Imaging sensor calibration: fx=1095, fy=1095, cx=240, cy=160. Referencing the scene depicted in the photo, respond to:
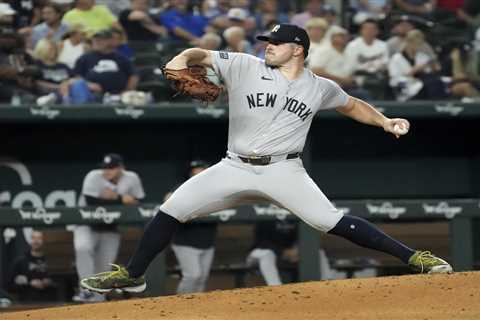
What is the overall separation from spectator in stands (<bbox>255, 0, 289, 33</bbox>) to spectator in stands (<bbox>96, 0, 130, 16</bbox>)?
4.22ft

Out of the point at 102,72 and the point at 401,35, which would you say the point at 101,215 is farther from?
the point at 401,35

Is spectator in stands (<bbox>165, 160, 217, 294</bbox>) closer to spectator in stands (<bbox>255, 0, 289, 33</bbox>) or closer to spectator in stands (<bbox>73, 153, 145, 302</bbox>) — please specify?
spectator in stands (<bbox>73, 153, 145, 302</bbox>)

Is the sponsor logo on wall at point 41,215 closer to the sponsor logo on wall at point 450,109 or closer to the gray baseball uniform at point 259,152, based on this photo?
the gray baseball uniform at point 259,152

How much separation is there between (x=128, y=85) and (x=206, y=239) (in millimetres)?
1547

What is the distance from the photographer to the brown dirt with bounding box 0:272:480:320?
19.7ft

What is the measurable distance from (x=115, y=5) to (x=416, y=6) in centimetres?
296

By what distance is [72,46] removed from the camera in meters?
9.84

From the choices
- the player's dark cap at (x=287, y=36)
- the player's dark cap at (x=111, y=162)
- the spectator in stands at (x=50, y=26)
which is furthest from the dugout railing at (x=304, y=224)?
the player's dark cap at (x=287, y=36)

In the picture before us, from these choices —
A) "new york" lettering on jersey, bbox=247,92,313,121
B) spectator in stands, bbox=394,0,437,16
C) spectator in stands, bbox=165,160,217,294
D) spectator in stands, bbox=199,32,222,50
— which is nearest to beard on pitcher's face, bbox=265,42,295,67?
"new york" lettering on jersey, bbox=247,92,313,121

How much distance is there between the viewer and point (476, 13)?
10.9 metres

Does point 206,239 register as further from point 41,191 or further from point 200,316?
point 200,316

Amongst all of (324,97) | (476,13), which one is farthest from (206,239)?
(476,13)

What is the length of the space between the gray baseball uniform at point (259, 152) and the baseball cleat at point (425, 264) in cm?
55

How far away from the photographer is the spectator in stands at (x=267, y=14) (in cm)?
1059
